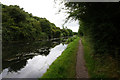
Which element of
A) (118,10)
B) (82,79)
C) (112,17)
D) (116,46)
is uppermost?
A: (118,10)

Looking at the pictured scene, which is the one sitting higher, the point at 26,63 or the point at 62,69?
the point at 62,69

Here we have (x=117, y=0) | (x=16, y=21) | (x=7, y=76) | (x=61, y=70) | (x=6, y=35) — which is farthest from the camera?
(x=16, y=21)

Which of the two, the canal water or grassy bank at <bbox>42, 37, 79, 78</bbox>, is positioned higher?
grassy bank at <bbox>42, 37, 79, 78</bbox>

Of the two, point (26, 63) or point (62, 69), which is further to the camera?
point (26, 63)

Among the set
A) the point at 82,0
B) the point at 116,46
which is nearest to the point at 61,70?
the point at 116,46

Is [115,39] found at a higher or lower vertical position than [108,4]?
lower

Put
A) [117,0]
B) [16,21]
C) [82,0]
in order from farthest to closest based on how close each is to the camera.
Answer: [16,21], [82,0], [117,0]

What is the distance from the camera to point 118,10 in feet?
15.3

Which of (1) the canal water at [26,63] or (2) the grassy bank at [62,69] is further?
(1) the canal water at [26,63]

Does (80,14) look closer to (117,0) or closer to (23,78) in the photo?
(117,0)

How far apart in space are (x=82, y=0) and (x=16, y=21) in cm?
4764

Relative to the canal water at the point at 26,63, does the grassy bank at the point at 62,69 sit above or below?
above

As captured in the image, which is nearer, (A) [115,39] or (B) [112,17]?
(B) [112,17]

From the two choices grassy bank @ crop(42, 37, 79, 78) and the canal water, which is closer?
grassy bank @ crop(42, 37, 79, 78)
